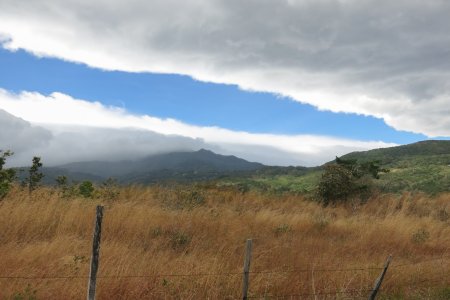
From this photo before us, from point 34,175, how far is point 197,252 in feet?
23.6

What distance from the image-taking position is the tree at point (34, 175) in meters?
13.1

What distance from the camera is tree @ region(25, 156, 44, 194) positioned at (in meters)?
13.1

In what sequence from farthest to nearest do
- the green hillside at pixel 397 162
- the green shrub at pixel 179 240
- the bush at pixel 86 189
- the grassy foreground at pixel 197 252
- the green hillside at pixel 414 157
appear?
the green hillside at pixel 397 162
the green hillside at pixel 414 157
the bush at pixel 86 189
the green shrub at pixel 179 240
the grassy foreground at pixel 197 252

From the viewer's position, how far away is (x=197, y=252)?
882 centimetres

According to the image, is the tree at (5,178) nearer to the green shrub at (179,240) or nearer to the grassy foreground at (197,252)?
the grassy foreground at (197,252)

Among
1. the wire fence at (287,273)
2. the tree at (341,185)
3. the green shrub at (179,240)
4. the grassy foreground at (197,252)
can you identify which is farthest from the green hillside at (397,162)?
the green shrub at (179,240)

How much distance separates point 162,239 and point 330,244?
4485 mm

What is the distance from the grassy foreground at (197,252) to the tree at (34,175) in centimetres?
126

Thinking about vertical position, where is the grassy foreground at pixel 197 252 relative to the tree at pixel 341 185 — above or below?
below

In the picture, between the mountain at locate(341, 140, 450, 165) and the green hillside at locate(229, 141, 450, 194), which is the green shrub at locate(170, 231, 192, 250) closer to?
the green hillside at locate(229, 141, 450, 194)

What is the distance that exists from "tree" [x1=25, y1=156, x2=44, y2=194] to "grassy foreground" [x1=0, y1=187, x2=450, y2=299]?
126 centimetres

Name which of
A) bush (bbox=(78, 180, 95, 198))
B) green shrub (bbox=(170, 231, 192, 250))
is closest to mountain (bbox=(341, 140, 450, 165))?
bush (bbox=(78, 180, 95, 198))

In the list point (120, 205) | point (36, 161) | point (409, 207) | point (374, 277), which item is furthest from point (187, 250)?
point (409, 207)

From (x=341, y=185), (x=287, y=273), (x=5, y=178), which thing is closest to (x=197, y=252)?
(x=287, y=273)
